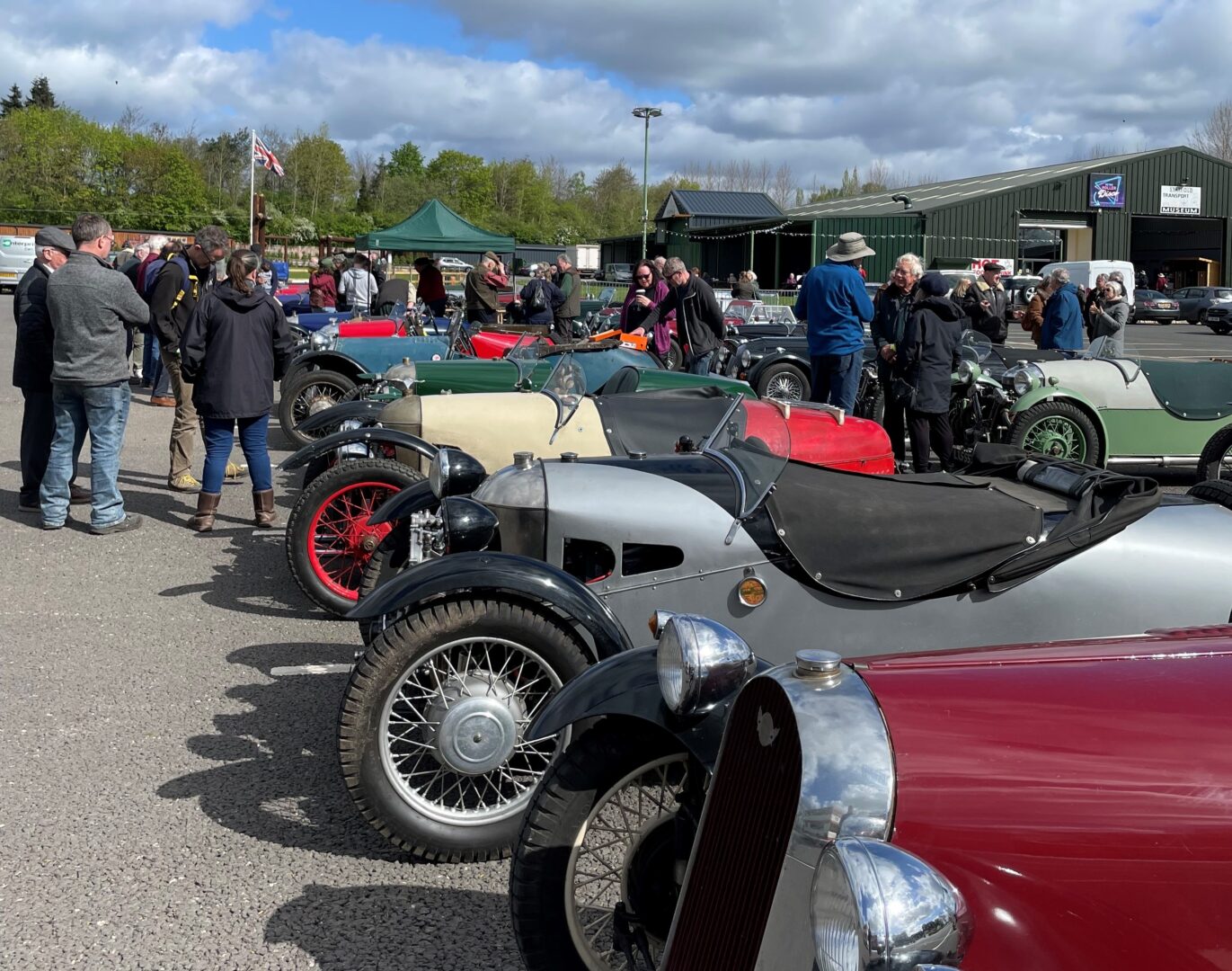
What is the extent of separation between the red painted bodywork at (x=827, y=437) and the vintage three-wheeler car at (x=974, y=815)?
3838 mm

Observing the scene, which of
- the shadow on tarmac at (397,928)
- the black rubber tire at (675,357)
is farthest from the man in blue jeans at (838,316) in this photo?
the shadow on tarmac at (397,928)

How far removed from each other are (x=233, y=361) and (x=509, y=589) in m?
4.50

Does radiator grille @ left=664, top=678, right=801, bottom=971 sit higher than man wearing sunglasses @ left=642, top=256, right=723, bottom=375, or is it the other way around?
man wearing sunglasses @ left=642, top=256, right=723, bottom=375

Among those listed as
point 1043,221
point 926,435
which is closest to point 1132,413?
point 926,435

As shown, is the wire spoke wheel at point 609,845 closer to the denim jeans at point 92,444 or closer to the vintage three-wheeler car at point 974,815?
the vintage three-wheeler car at point 974,815

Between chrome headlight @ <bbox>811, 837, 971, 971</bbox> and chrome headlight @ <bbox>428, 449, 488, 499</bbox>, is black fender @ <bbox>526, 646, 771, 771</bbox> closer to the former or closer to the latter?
chrome headlight @ <bbox>811, 837, 971, 971</bbox>

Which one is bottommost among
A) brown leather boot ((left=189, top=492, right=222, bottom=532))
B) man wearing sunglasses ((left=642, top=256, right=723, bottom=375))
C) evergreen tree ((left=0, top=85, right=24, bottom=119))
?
brown leather boot ((left=189, top=492, right=222, bottom=532))

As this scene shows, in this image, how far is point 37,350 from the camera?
788cm

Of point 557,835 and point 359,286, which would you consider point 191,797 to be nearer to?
point 557,835

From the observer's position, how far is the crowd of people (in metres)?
7.43

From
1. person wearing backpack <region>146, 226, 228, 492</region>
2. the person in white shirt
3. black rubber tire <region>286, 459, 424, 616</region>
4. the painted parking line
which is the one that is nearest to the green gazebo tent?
the person in white shirt

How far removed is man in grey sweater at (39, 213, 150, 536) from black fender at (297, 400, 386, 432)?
1.20m

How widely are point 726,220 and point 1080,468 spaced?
49180 mm

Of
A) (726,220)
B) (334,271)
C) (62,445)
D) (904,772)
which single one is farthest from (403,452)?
(726,220)
